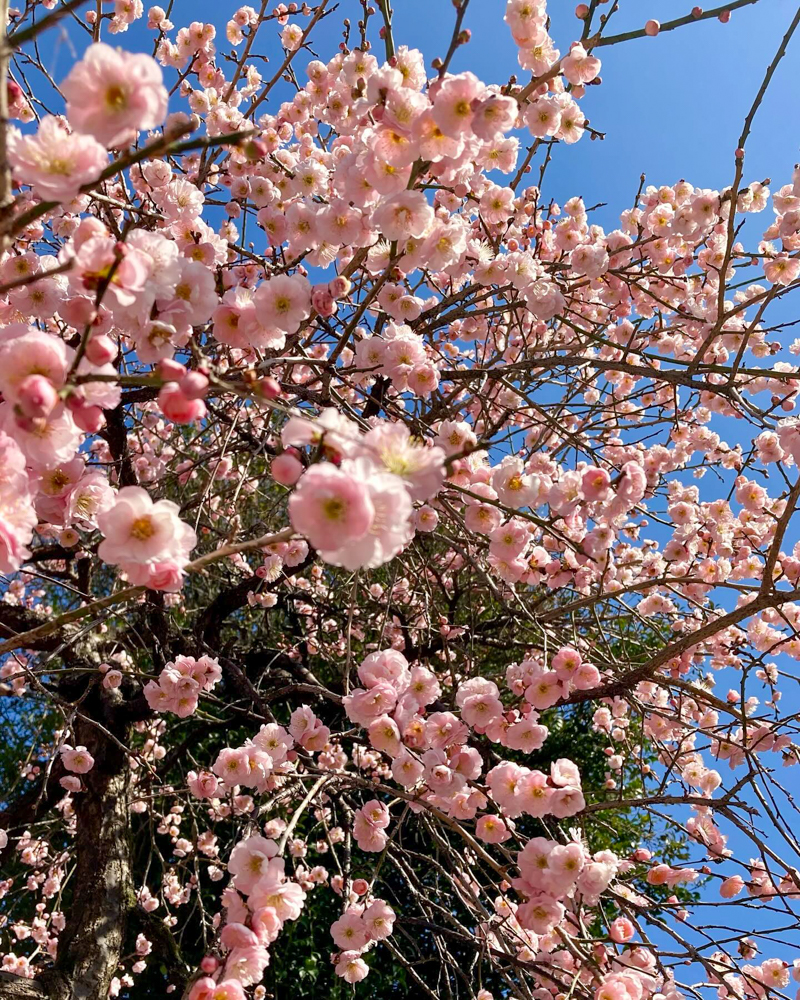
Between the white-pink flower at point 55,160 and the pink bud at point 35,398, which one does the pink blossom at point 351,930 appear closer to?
the pink bud at point 35,398

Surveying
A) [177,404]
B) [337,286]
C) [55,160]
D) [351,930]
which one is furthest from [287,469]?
[351,930]

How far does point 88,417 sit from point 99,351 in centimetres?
11

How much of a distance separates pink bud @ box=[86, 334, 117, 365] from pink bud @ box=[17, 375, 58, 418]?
20 cm

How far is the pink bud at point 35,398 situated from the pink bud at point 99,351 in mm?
202

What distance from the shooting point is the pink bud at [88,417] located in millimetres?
1099

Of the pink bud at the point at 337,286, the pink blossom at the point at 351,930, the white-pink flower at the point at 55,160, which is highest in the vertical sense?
the pink bud at the point at 337,286

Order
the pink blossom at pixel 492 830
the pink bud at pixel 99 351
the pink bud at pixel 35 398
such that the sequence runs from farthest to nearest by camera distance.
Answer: the pink blossom at pixel 492 830, the pink bud at pixel 99 351, the pink bud at pixel 35 398

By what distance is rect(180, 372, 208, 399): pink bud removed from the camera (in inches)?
40.2

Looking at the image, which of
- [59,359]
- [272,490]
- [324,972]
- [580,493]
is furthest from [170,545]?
[324,972]

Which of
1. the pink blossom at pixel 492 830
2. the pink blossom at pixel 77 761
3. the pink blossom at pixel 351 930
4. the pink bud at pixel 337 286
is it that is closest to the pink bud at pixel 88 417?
the pink bud at pixel 337 286

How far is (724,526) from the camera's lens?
11.5ft

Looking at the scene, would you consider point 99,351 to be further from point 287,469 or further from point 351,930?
point 351,930

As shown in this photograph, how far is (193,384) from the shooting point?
3.36 ft

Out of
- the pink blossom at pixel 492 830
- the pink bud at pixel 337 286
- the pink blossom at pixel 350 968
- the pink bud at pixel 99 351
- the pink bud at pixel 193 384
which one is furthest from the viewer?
the pink blossom at pixel 350 968
